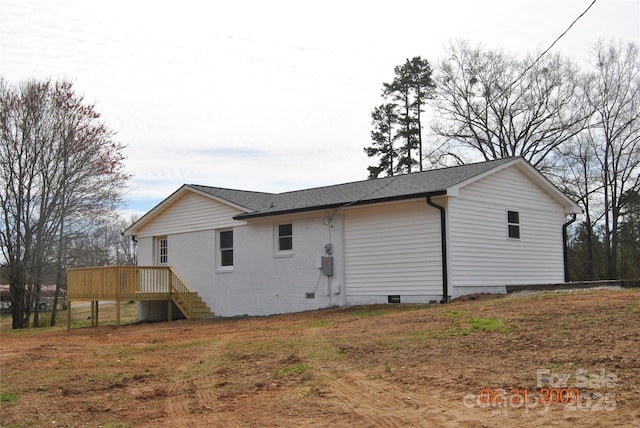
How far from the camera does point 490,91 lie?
39812mm

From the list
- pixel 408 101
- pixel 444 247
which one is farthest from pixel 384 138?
pixel 444 247

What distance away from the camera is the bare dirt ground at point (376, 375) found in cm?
664

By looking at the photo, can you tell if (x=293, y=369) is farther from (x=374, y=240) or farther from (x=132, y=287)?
(x=132, y=287)

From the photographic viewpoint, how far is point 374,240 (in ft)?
62.7

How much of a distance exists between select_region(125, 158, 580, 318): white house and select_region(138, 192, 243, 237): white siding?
0.05 m

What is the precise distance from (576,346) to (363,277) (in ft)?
36.0

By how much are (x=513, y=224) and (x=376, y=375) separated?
41.6ft

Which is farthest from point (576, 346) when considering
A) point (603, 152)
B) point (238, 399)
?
point (603, 152)

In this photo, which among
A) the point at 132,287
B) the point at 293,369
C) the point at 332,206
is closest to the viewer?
the point at 293,369

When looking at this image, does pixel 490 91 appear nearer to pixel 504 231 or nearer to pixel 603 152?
pixel 603 152

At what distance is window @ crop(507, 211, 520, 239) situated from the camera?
20.0 metres

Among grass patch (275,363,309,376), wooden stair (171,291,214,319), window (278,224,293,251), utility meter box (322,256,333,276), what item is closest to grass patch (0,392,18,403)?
grass patch (275,363,309,376)

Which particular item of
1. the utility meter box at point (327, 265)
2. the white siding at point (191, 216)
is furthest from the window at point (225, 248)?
the utility meter box at point (327, 265)

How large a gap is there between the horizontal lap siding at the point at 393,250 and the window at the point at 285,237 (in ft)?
8.12
